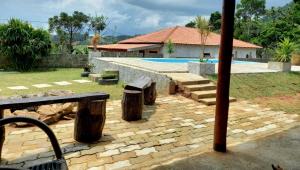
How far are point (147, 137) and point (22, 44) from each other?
16.9 metres

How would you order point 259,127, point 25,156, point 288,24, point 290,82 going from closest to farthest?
1. point 25,156
2. point 259,127
3. point 290,82
4. point 288,24

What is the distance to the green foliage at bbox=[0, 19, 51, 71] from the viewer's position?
62.5ft

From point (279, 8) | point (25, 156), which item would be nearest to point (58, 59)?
point (25, 156)

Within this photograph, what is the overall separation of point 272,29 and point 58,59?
89.5ft

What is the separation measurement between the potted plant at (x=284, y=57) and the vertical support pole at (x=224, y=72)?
10677 millimetres

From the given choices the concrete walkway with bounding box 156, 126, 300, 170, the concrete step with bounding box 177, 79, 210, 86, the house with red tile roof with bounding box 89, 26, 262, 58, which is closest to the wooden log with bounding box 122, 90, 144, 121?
the concrete walkway with bounding box 156, 126, 300, 170

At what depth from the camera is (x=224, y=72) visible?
4.40 metres

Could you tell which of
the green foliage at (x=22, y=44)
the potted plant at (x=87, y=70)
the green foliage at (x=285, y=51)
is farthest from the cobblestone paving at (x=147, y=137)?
the green foliage at (x=22, y=44)

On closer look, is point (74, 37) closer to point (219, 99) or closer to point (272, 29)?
point (272, 29)

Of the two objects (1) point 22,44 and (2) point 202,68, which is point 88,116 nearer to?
(2) point 202,68

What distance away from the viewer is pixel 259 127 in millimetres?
6320

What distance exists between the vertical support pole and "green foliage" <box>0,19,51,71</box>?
17.7 meters

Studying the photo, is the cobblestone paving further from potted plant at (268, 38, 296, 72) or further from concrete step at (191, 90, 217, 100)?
potted plant at (268, 38, 296, 72)

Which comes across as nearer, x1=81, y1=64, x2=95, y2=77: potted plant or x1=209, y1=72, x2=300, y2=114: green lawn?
x1=209, y1=72, x2=300, y2=114: green lawn
